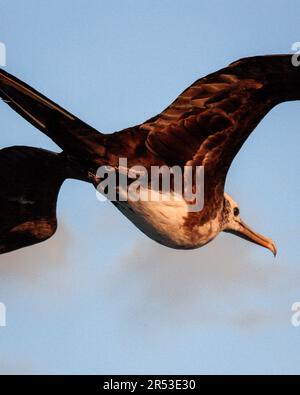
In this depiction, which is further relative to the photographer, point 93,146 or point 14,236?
point 14,236

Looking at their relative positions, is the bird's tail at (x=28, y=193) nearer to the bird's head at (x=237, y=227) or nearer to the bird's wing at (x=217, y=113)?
the bird's wing at (x=217, y=113)

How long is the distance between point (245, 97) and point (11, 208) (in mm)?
3707

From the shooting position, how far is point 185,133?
13.4 meters

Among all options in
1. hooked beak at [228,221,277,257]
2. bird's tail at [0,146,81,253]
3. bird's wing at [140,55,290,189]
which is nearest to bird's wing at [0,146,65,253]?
bird's tail at [0,146,81,253]

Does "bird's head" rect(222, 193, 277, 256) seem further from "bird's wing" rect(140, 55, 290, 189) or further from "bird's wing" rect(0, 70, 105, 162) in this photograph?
"bird's wing" rect(0, 70, 105, 162)

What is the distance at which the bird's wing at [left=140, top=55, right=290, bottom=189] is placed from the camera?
1315cm

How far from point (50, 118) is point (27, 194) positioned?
2.30m

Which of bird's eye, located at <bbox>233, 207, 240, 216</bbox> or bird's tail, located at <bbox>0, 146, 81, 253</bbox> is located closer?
bird's tail, located at <bbox>0, 146, 81, 253</bbox>

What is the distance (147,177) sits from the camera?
45.1ft

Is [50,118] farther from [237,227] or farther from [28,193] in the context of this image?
[237,227]

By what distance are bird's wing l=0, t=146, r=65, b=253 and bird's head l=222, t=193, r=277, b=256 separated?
2.33 metres
